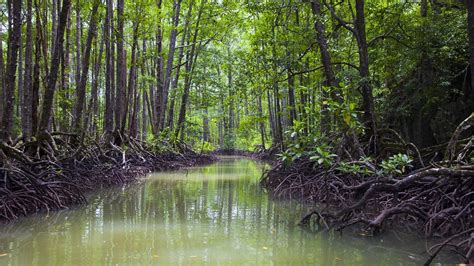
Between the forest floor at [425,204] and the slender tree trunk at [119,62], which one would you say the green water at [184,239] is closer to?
the forest floor at [425,204]

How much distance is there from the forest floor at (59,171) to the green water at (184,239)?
0.33 m

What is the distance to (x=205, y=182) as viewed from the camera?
1062 cm

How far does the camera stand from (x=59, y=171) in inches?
267

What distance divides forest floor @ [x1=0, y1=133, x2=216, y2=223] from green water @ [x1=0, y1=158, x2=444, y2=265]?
1.08 feet

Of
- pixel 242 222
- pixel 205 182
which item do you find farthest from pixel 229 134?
pixel 242 222

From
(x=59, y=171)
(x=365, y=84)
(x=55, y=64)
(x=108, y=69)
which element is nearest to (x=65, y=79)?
(x=108, y=69)

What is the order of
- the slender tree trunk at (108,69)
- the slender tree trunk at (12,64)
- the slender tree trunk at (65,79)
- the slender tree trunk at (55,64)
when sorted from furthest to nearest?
the slender tree trunk at (65,79)
the slender tree trunk at (108,69)
the slender tree trunk at (55,64)
the slender tree trunk at (12,64)

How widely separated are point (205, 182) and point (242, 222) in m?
5.20

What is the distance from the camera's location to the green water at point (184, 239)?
3771mm

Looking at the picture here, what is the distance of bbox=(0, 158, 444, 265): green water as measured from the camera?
3771mm

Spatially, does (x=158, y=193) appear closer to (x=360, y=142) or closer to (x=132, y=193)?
(x=132, y=193)

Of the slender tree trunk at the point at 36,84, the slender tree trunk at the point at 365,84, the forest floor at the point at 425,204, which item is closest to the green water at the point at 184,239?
the forest floor at the point at 425,204

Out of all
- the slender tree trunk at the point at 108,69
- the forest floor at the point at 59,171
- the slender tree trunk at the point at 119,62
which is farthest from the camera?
the slender tree trunk at the point at 119,62

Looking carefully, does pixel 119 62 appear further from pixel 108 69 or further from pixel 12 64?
pixel 12 64
